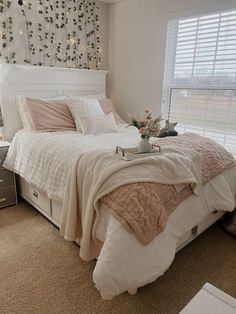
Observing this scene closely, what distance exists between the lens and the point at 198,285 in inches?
64.7

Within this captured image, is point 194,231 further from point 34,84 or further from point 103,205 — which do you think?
point 34,84

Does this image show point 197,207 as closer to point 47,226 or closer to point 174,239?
point 174,239

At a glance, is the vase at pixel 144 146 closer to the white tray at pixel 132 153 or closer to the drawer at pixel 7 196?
the white tray at pixel 132 153

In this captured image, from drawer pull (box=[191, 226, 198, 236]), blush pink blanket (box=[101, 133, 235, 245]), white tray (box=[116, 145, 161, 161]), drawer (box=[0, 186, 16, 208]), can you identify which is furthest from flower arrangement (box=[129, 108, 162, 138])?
drawer (box=[0, 186, 16, 208])

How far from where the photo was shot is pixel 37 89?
2.97 meters

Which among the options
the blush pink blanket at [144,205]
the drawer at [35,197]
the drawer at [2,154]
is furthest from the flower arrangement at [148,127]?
the drawer at [2,154]

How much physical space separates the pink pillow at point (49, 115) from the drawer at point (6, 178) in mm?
544

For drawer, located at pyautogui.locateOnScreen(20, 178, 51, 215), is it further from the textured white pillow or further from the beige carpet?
the textured white pillow

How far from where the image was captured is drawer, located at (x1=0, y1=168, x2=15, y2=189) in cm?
252

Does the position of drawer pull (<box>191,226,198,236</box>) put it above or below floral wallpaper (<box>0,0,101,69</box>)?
below

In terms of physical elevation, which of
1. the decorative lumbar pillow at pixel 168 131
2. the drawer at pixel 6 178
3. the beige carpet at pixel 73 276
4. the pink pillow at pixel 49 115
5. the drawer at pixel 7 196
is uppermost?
the pink pillow at pixel 49 115

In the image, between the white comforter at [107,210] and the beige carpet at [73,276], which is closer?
the white comforter at [107,210]

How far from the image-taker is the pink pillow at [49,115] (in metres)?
2.58

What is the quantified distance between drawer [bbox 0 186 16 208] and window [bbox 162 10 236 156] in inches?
84.8
